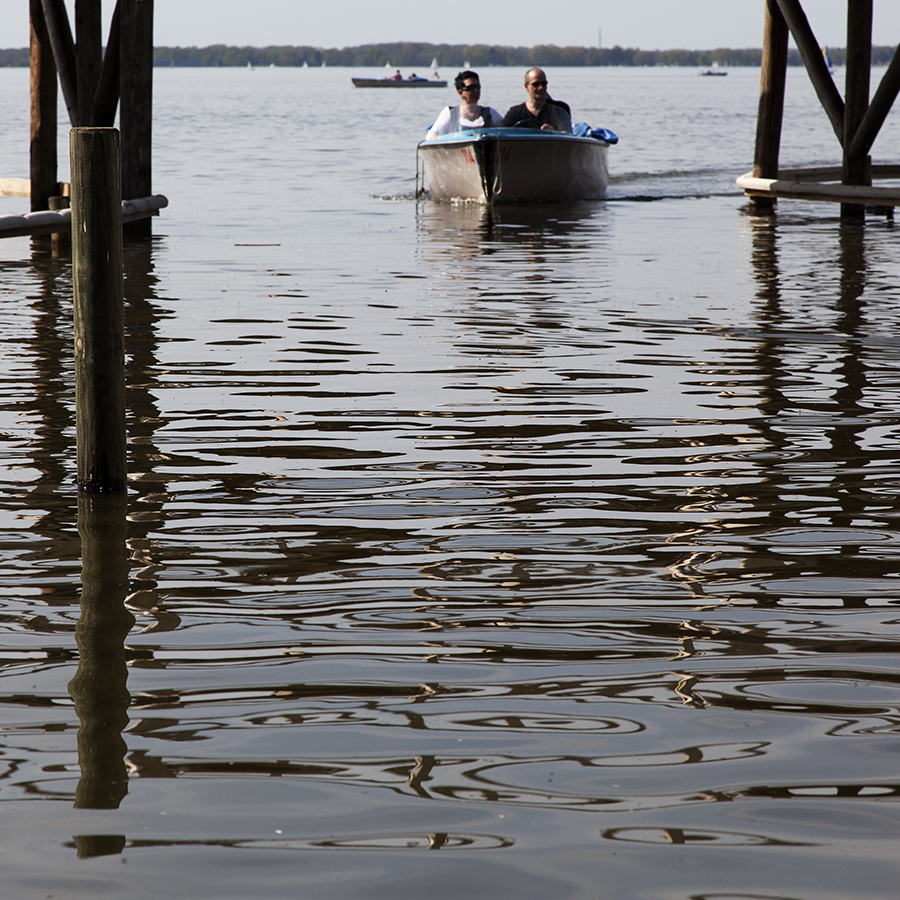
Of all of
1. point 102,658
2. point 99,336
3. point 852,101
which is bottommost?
point 102,658

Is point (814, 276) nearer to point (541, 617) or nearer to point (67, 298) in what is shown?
point (67, 298)

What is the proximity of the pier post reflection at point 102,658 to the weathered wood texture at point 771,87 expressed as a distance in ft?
40.9

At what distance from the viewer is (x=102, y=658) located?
3.18 meters

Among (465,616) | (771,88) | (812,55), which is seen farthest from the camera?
(771,88)

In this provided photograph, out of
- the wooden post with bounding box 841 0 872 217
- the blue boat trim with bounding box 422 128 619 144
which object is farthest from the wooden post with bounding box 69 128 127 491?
the blue boat trim with bounding box 422 128 619 144

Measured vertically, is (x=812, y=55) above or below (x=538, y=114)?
above

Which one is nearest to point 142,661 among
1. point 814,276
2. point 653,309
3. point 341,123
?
point 653,309

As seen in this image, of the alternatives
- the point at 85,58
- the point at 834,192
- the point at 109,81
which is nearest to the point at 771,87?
the point at 834,192

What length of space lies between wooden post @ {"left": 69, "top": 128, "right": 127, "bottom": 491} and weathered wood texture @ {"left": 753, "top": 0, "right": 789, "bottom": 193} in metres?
11.9

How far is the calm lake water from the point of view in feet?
7.75

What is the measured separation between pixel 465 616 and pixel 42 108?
409 inches

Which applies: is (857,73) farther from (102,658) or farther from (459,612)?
(102,658)

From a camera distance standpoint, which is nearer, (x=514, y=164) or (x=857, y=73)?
(x=857, y=73)

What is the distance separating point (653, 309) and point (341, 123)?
1672 inches
